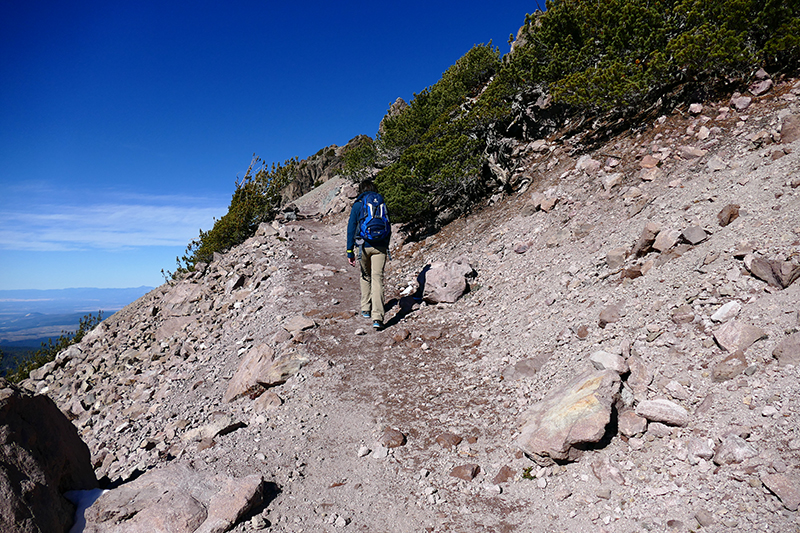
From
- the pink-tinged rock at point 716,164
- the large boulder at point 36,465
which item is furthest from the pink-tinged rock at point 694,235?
the large boulder at point 36,465

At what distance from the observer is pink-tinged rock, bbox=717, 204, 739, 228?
5.63 m

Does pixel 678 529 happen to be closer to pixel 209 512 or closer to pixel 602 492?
pixel 602 492

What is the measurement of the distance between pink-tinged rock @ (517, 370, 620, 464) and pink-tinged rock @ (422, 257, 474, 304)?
453 centimetres

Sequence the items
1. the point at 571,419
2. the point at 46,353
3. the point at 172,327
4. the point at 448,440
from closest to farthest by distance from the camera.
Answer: the point at 571,419 → the point at 448,440 → the point at 172,327 → the point at 46,353

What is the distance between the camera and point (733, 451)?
2.98m

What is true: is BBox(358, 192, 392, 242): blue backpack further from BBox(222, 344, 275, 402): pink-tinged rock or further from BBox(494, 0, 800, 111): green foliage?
BBox(494, 0, 800, 111): green foliage

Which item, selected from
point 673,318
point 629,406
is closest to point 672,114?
point 673,318

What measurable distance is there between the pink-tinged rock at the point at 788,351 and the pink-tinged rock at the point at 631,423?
1212 millimetres

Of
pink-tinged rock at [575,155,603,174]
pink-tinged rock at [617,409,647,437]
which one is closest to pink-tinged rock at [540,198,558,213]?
pink-tinged rock at [575,155,603,174]

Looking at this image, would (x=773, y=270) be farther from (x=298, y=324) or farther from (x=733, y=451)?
(x=298, y=324)

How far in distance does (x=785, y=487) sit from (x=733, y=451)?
41 centimetres

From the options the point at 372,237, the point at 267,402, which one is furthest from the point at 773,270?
the point at 267,402

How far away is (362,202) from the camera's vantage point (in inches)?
314

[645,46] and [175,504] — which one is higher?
[645,46]
